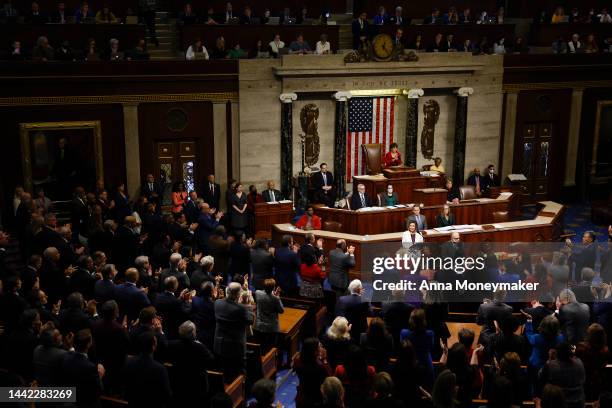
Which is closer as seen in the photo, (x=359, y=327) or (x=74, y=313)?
(x=74, y=313)

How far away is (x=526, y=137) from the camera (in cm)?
2033

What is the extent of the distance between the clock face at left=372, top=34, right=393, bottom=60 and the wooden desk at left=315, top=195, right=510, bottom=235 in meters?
4.56

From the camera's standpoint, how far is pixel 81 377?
6.89 metres

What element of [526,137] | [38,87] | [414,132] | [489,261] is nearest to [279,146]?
[414,132]

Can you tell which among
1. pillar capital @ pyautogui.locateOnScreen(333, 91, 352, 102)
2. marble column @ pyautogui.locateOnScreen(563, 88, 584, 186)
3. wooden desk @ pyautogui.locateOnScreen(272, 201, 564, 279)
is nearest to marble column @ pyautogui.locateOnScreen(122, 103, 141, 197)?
wooden desk @ pyautogui.locateOnScreen(272, 201, 564, 279)

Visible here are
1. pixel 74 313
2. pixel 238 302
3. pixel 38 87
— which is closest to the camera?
pixel 74 313

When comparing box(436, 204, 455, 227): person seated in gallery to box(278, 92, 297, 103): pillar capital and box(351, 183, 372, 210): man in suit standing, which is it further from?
box(278, 92, 297, 103): pillar capital

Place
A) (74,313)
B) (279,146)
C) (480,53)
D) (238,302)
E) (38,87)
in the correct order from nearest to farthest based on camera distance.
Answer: (74,313) → (238,302) → (38,87) → (279,146) → (480,53)

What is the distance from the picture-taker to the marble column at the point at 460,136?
64.2 ft

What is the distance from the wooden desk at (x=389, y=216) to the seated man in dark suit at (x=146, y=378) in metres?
8.53

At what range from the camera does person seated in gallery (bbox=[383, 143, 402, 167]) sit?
18.3 meters

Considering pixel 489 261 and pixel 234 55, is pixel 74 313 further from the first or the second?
pixel 234 55

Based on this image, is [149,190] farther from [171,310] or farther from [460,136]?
[460,136]

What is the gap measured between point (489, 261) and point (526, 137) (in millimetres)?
10269
